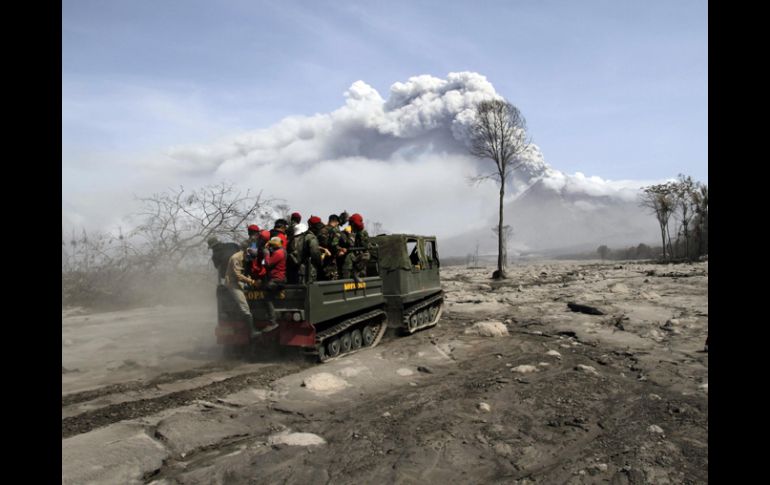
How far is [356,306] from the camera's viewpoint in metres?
9.34

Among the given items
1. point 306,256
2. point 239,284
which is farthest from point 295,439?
point 239,284

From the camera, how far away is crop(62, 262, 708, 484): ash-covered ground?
4.21 m

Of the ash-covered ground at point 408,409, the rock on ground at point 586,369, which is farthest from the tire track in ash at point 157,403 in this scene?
the rock on ground at point 586,369

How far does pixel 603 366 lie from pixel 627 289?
9678 millimetres

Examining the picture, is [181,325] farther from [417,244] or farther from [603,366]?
[603,366]

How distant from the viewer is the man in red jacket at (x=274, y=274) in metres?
8.19

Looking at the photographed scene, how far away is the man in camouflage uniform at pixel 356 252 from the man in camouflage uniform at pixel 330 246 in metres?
0.23

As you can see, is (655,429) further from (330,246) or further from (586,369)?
(330,246)

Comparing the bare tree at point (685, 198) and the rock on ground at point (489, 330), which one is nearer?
the rock on ground at point (489, 330)

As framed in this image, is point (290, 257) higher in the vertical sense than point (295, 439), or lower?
higher

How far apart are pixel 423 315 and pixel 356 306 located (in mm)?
2954

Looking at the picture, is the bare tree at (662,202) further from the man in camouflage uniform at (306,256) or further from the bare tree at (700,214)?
the man in camouflage uniform at (306,256)
